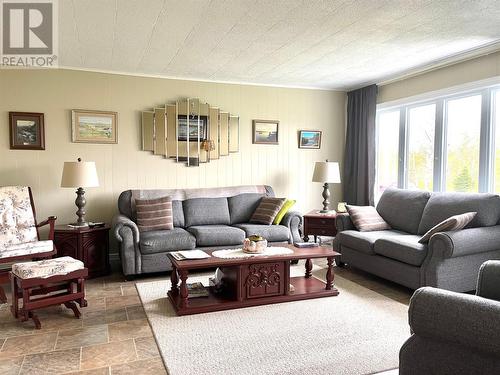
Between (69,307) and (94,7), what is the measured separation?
238cm

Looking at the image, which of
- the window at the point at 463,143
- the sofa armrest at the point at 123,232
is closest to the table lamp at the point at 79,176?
the sofa armrest at the point at 123,232

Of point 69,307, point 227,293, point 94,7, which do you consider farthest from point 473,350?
point 94,7

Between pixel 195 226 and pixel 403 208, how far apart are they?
246 cm

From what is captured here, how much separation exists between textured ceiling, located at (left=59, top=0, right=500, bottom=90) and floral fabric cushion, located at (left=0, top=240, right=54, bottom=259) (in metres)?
1.98

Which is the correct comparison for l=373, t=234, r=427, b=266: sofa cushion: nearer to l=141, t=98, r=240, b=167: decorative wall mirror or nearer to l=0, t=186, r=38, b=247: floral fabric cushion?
l=141, t=98, r=240, b=167: decorative wall mirror

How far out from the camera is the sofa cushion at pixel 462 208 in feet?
11.8

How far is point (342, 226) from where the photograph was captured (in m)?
4.55

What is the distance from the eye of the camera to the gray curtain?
5496 millimetres

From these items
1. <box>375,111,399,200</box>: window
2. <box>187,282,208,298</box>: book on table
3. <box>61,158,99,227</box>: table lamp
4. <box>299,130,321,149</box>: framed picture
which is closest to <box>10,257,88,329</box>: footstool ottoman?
<box>187,282,208,298</box>: book on table

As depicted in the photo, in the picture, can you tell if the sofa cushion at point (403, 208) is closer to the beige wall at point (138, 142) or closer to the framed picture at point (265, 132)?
the beige wall at point (138, 142)

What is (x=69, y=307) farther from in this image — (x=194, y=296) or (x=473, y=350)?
(x=473, y=350)

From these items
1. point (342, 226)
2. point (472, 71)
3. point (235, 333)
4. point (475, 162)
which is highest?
point (472, 71)

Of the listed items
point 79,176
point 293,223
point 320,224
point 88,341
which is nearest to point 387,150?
point 320,224

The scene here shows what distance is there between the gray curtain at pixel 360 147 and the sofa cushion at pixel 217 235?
7.13ft
